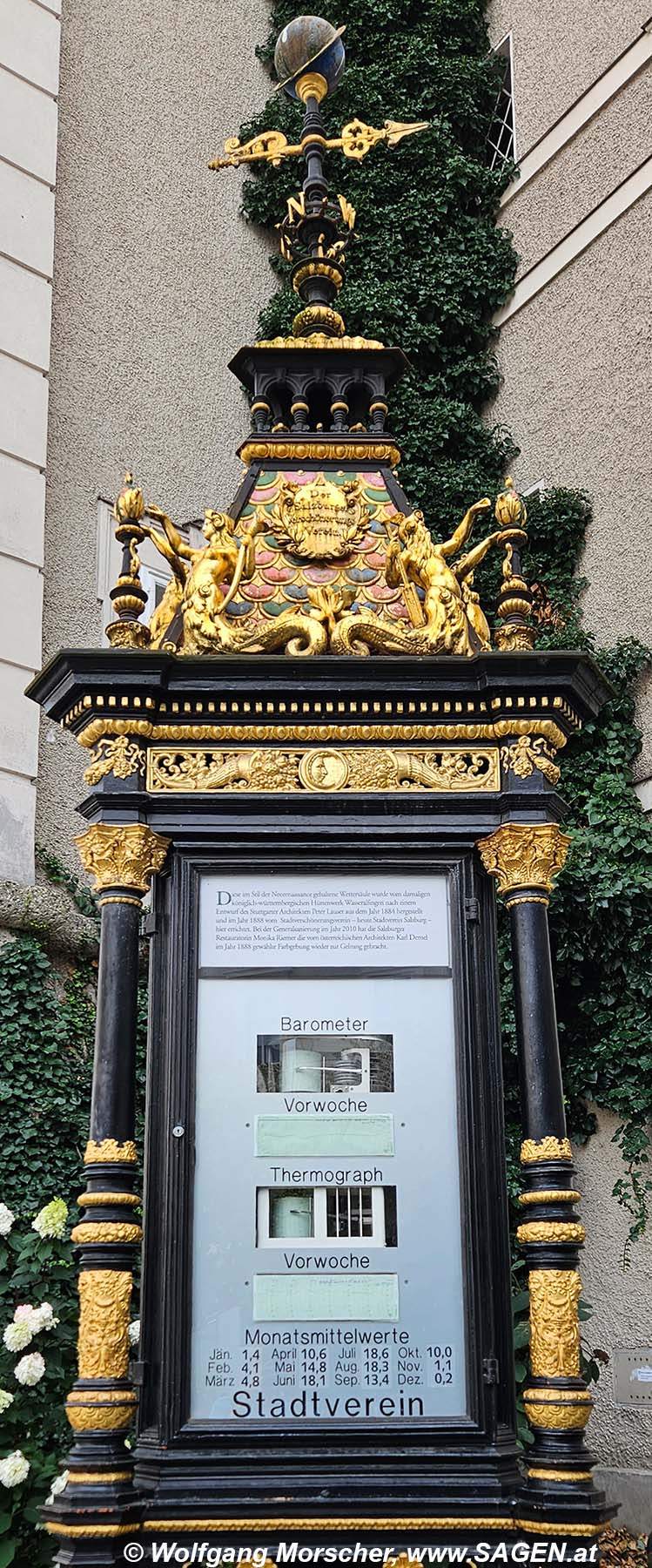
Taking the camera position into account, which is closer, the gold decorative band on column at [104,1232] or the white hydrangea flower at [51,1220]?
the gold decorative band on column at [104,1232]

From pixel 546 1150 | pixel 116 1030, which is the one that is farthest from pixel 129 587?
pixel 546 1150

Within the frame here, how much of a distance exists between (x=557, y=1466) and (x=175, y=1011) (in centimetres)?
162

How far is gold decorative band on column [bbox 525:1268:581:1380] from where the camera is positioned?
3.82 metres

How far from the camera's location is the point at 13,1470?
14.4 ft

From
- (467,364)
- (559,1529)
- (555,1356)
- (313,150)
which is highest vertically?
(467,364)

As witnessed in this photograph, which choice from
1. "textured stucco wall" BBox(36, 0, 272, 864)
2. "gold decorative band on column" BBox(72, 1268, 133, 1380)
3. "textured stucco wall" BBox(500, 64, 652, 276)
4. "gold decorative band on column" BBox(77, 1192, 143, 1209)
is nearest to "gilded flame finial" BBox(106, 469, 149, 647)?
"gold decorative band on column" BBox(77, 1192, 143, 1209)

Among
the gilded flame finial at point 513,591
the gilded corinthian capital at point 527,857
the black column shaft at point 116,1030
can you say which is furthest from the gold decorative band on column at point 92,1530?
the gilded flame finial at point 513,591

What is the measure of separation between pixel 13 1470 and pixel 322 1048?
5.63ft

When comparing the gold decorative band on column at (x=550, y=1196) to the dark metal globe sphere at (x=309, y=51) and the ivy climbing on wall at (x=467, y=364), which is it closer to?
the dark metal globe sphere at (x=309, y=51)

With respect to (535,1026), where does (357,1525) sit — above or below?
below

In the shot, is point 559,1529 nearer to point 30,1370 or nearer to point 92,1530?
point 92,1530

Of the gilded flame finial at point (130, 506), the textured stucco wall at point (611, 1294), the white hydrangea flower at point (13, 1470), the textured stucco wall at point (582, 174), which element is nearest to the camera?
the white hydrangea flower at point (13, 1470)

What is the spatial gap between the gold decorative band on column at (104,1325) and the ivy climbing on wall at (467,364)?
15.7 feet

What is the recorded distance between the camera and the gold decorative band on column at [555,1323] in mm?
3822
